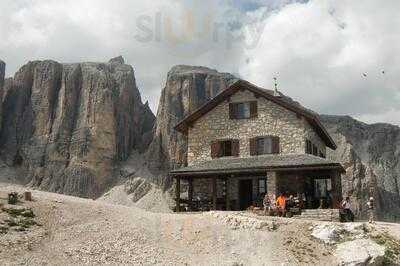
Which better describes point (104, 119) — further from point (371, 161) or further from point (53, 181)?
point (371, 161)

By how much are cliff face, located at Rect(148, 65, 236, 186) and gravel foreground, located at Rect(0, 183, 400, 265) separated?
165 ft

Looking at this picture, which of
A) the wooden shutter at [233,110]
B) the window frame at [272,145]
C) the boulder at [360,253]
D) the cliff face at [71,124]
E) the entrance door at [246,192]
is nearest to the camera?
the boulder at [360,253]

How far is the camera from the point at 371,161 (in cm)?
9175

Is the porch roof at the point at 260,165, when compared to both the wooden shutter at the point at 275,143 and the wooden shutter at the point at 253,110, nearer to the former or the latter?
the wooden shutter at the point at 275,143

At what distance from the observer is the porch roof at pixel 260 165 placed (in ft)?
99.6

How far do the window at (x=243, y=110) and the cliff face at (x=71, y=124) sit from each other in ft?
124

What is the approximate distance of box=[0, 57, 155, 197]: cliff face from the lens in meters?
70.5

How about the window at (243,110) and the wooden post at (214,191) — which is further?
the window at (243,110)

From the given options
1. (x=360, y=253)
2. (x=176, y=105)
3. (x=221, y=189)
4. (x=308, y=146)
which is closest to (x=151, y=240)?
(x=360, y=253)

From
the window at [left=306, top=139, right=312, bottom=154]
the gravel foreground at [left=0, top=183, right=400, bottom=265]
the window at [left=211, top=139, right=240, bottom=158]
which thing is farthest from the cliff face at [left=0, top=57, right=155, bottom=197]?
the gravel foreground at [left=0, top=183, right=400, bottom=265]

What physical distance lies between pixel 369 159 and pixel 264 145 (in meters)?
62.7

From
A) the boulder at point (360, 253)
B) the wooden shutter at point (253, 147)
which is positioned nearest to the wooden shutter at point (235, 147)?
the wooden shutter at point (253, 147)

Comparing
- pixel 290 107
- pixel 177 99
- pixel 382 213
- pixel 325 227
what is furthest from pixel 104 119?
pixel 325 227

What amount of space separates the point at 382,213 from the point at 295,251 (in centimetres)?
6005
